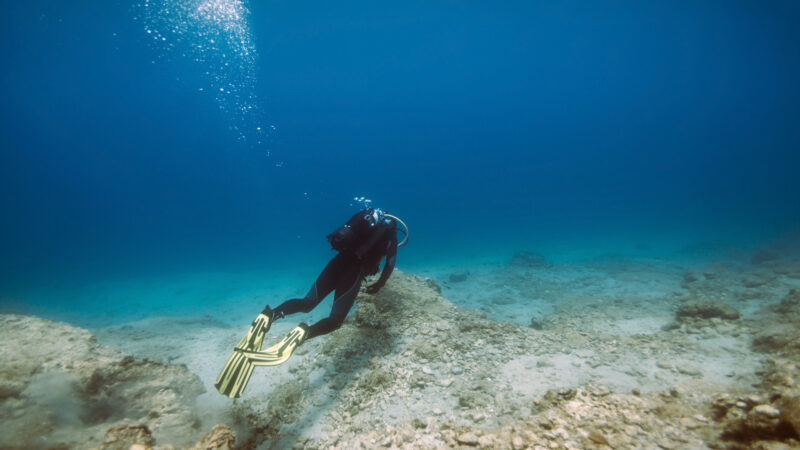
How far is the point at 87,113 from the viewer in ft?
293

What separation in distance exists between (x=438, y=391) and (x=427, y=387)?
146 millimetres

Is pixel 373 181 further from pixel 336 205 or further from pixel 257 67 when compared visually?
pixel 257 67

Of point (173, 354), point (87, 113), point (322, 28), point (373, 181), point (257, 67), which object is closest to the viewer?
point (173, 354)

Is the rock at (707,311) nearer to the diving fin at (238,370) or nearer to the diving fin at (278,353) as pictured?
the diving fin at (278,353)

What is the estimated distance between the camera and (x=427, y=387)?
11.1 feet

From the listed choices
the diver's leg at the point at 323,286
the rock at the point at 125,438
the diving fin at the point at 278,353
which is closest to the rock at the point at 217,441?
the rock at the point at 125,438

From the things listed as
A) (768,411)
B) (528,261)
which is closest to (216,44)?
(528,261)

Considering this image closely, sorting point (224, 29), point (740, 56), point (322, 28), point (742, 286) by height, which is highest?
point (740, 56)

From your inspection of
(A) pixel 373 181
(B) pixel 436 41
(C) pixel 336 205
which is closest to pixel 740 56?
(B) pixel 436 41

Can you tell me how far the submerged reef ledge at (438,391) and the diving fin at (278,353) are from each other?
0.56 m

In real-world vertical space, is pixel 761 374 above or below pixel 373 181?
below

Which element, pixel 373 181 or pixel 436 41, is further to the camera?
pixel 373 181

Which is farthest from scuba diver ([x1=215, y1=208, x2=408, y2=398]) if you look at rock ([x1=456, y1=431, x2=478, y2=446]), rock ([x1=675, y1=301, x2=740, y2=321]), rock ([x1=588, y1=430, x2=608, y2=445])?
rock ([x1=675, y1=301, x2=740, y2=321])

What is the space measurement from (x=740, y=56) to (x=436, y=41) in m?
110
